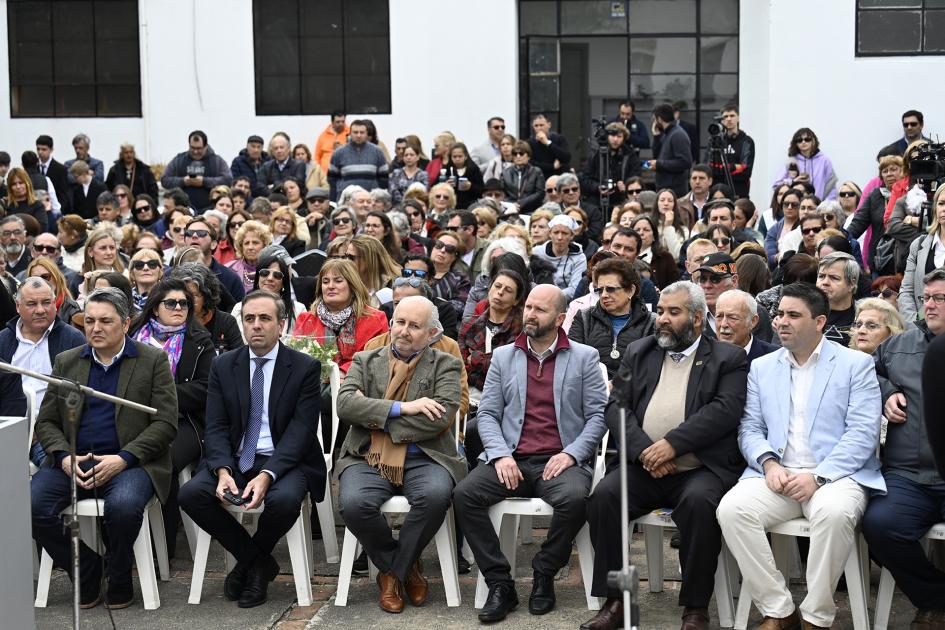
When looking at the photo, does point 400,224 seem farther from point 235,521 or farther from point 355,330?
point 235,521

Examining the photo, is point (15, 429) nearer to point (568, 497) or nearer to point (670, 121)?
point (568, 497)

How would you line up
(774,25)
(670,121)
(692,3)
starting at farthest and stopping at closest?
(692,3) → (774,25) → (670,121)

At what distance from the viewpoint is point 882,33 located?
15195 mm

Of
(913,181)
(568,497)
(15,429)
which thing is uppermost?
(913,181)

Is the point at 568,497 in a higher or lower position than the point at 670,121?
lower

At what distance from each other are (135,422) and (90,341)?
45 cm

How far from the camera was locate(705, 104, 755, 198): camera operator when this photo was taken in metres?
13.9

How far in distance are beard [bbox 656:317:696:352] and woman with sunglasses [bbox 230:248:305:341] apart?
2.75 m

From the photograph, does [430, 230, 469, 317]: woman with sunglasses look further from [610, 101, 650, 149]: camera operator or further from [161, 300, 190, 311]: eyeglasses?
[610, 101, 650, 149]: camera operator

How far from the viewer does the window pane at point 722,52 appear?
16.2 m

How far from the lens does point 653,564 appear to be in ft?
20.4

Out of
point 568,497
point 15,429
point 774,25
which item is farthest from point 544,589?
point 774,25

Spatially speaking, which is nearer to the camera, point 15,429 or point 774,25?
point 15,429

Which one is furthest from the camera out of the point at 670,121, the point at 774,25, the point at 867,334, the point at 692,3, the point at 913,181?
the point at 692,3
